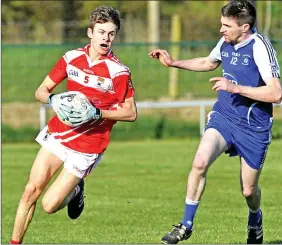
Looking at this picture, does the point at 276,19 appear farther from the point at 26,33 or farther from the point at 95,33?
the point at 95,33

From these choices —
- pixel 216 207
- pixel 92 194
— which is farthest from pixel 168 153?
pixel 216 207

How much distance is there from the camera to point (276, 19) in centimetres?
2495

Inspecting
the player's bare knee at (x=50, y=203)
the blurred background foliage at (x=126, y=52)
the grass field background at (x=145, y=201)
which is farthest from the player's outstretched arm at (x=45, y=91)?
the blurred background foliage at (x=126, y=52)

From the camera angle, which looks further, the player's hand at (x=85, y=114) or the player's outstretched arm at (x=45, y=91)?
the player's outstretched arm at (x=45, y=91)

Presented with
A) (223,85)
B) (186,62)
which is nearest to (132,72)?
(186,62)

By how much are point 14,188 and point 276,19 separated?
11.1 meters

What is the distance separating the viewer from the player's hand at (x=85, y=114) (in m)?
8.80

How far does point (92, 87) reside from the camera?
907 centimetres

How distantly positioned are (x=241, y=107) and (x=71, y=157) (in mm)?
1673

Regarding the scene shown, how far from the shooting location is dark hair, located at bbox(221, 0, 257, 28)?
355 inches

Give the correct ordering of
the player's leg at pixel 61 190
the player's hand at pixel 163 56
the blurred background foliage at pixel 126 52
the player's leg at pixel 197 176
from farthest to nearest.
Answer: the blurred background foliage at pixel 126 52 → the player's hand at pixel 163 56 → the player's leg at pixel 61 190 → the player's leg at pixel 197 176

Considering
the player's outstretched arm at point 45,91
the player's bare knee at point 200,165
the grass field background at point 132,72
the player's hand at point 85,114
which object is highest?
the player's outstretched arm at point 45,91

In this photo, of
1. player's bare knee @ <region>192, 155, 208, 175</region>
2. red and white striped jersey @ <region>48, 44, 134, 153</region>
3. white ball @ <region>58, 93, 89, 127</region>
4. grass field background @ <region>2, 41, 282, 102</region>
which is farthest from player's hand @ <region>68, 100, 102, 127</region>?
grass field background @ <region>2, 41, 282, 102</region>

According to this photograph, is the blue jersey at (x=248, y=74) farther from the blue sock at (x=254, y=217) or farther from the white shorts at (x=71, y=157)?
the white shorts at (x=71, y=157)
